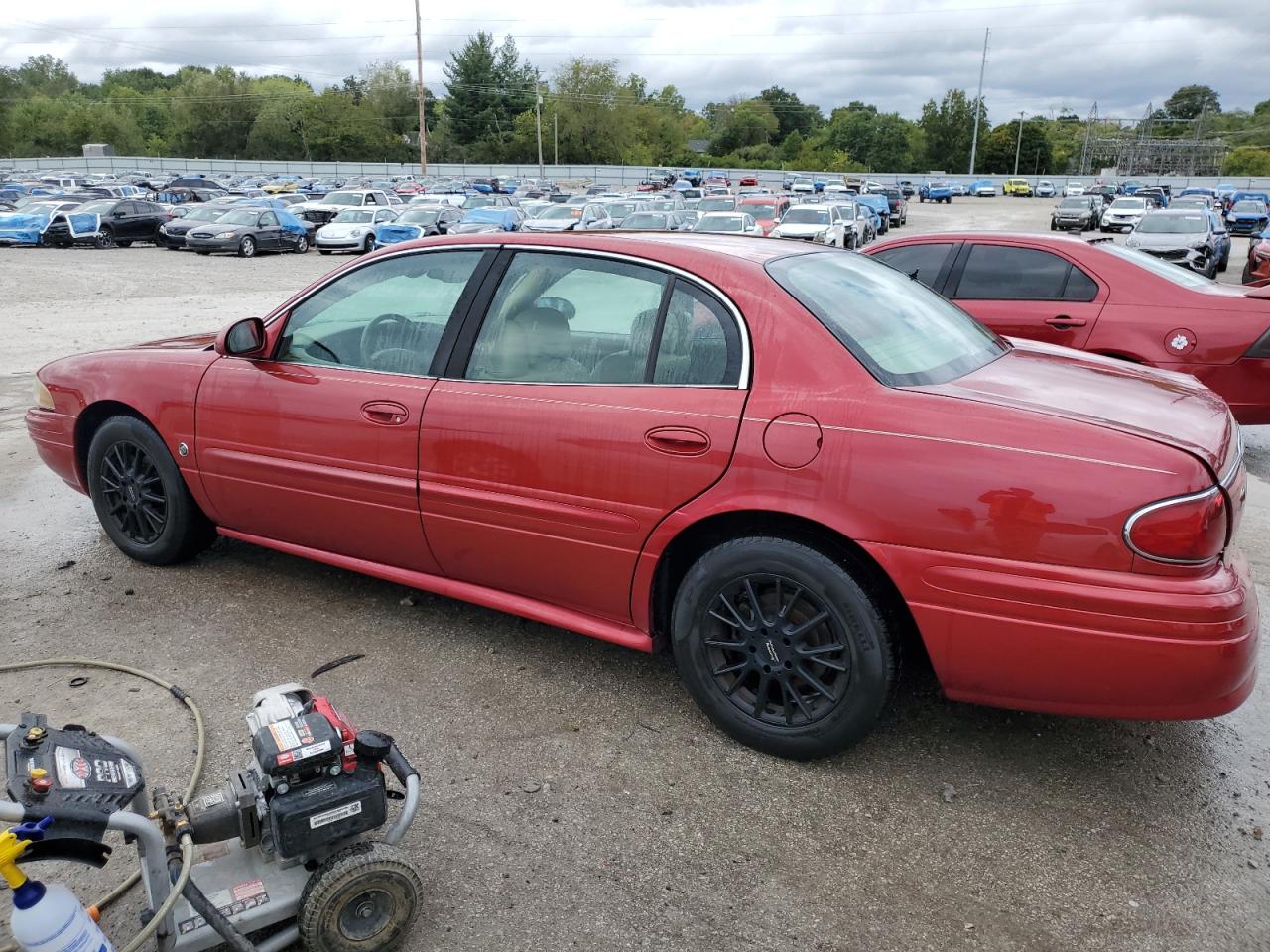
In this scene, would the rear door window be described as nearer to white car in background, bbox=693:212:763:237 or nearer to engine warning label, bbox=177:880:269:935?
engine warning label, bbox=177:880:269:935

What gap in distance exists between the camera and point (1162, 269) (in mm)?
6832

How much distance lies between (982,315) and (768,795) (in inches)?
194

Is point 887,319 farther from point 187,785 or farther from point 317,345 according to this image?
point 187,785

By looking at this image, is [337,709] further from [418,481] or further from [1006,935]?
[1006,935]

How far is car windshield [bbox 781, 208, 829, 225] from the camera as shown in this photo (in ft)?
86.5

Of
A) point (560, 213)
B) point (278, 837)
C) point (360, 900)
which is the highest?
point (560, 213)

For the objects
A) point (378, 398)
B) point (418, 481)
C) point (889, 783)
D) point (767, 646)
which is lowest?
point (889, 783)

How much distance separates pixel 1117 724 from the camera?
11.1ft

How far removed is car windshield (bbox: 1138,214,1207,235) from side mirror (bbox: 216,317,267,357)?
19.7 meters

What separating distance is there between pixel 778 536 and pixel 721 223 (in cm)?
2300

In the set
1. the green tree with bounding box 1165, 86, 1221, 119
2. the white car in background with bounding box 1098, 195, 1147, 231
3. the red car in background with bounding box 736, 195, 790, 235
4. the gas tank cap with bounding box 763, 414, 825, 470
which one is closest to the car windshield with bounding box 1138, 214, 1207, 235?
the red car in background with bounding box 736, 195, 790, 235

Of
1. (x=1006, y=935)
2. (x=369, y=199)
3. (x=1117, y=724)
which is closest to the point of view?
(x=1006, y=935)

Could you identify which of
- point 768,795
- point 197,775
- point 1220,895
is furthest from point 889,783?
point 197,775

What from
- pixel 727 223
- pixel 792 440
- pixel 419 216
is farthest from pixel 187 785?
pixel 419 216
